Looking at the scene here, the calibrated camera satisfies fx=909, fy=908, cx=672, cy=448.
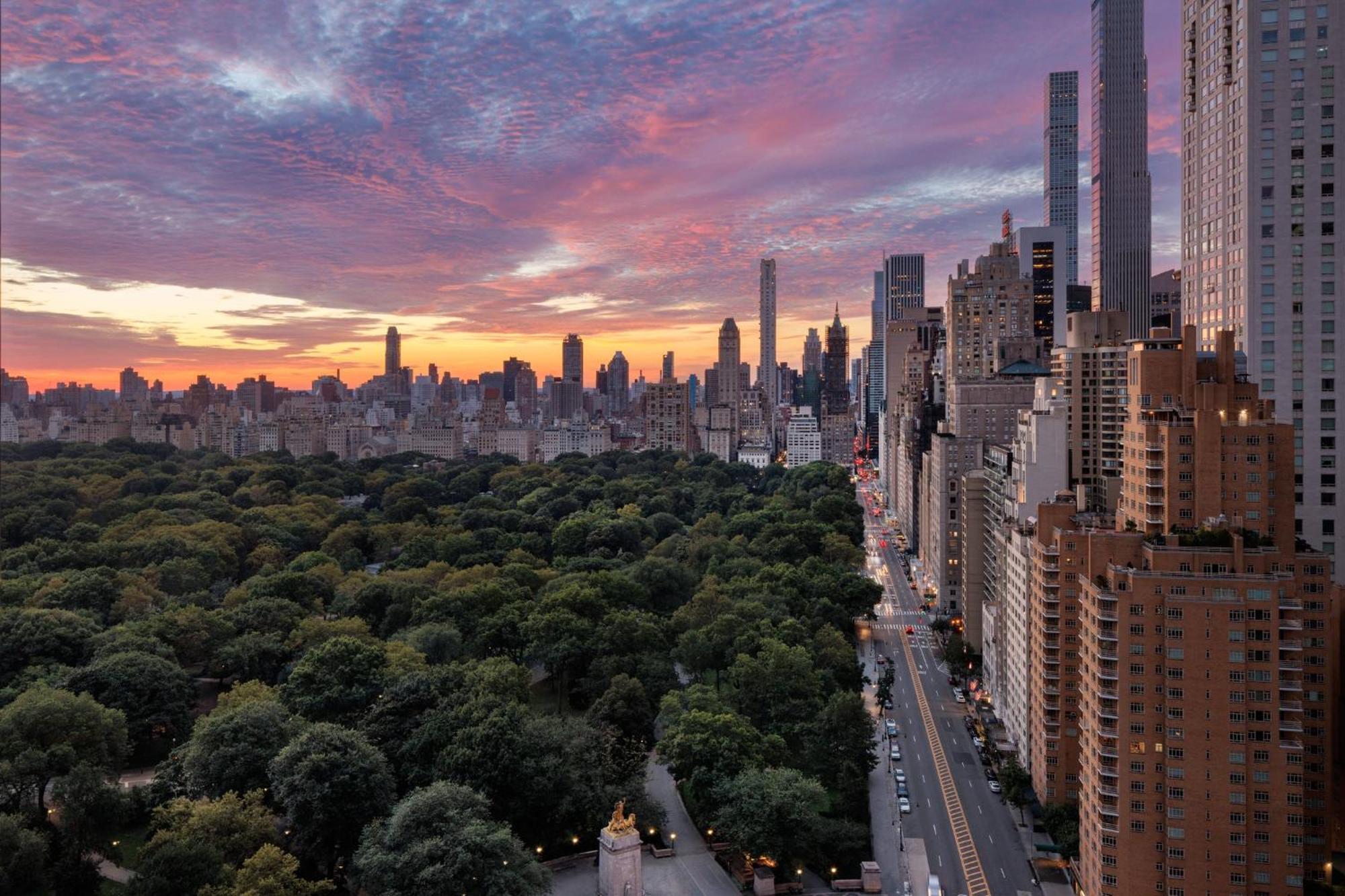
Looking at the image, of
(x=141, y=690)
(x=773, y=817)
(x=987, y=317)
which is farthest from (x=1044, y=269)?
(x=141, y=690)

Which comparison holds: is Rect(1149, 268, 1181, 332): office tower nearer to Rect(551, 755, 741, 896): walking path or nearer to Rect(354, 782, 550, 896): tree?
Rect(551, 755, 741, 896): walking path

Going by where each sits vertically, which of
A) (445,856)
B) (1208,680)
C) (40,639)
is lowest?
(445,856)

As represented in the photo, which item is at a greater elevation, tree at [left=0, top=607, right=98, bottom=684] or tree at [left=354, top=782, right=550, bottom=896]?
tree at [left=0, top=607, right=98, bottom=684]

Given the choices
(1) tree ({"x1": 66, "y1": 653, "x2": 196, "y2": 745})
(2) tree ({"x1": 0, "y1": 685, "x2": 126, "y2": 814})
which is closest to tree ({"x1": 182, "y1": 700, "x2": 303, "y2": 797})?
(2) tree ({"x1": 0, "y1": 685, "x2": 126, "y2": 814})

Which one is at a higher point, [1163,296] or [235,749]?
[1163,296]

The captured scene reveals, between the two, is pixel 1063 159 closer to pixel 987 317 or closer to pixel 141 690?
pixel 987 317

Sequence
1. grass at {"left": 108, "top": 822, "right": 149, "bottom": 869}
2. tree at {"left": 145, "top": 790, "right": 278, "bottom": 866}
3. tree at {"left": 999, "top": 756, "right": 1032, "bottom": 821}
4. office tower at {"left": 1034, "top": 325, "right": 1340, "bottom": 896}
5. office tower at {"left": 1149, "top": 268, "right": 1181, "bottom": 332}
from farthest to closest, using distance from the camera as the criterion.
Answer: office tower at {"left": 1149, "top": 268, "right": 1181, "bottom": 332}
tree at {"left": 999, "top": 756, "right": 1032, "bottom": 821}
grass at {"left": 108, "top": 822, "right": 149, "bottom": 869}
office tower at {"left": 1034, "top": 325, "right": 1340, "bottom": 896}
tree at {"left": 145, "top": 790, "right": 278, "bottom": 866}

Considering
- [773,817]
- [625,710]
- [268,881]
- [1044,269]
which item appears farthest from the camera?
[1044,269]
